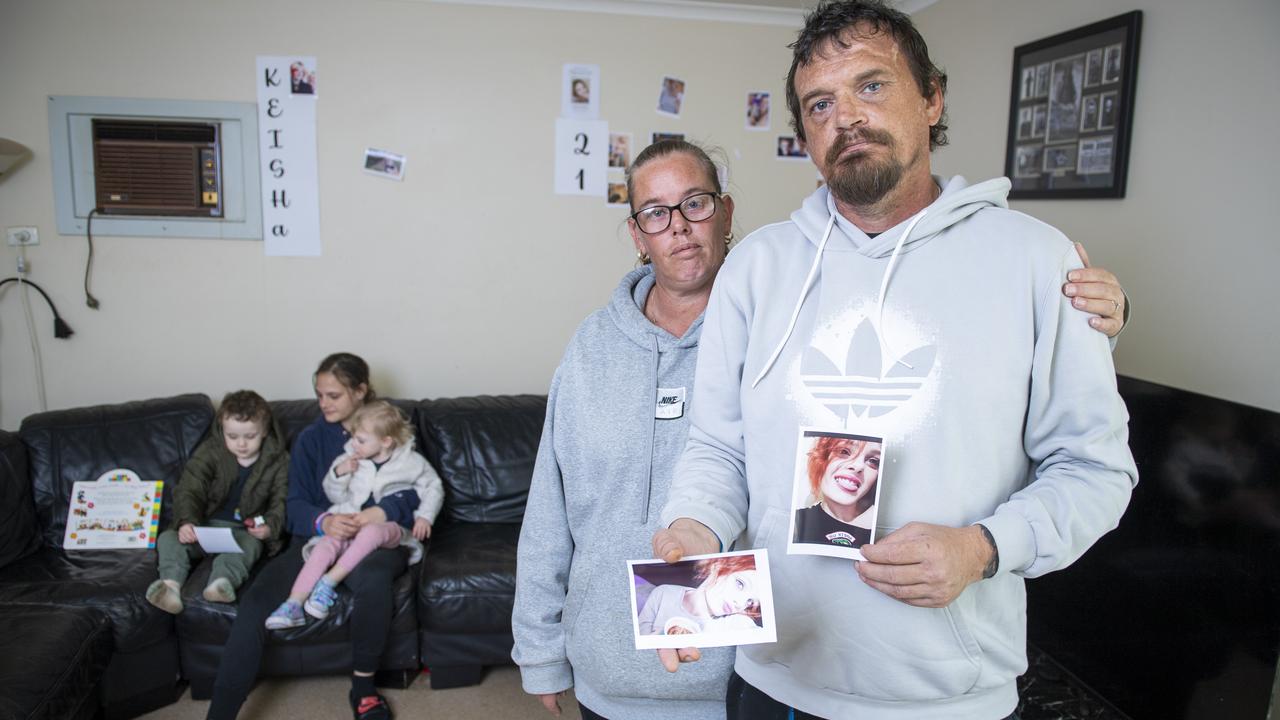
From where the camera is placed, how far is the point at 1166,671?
1.85 metres

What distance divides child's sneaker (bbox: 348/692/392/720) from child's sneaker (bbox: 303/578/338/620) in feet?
0.92

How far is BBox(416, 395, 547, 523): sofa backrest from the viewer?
3297 mm

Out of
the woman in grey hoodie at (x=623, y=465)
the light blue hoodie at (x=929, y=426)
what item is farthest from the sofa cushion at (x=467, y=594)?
the light blue hoodie at (x=929, y=426)

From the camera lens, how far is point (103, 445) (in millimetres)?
3123

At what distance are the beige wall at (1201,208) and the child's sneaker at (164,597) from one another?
9.86ft

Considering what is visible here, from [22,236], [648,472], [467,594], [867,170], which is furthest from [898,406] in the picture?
[22,236]

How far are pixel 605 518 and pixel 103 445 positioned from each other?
2.65 m

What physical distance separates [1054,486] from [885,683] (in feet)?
1.01

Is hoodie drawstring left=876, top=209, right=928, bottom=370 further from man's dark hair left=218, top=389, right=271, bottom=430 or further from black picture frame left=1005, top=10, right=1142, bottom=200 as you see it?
man's dark hair left=218, top=389, right=271, bottom=430

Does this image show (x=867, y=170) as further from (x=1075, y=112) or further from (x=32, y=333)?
(x=32, y=333)

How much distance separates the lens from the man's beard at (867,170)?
3.46 ft

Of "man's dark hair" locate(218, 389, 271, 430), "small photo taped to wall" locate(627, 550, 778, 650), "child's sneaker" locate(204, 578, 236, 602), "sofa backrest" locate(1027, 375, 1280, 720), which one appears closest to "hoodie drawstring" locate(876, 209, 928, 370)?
"small photo taped to wall" locate(627, 550, 778, 650)

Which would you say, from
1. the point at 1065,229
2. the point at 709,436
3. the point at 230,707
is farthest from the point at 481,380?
the point at 709,436

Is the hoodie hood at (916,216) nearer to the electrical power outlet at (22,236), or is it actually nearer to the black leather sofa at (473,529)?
the black leather sofa at (473,529)
